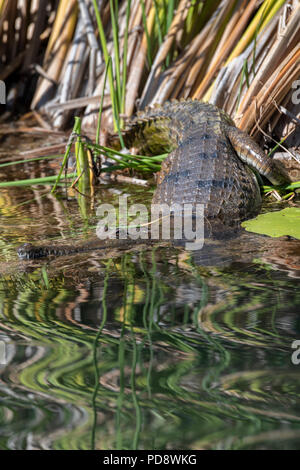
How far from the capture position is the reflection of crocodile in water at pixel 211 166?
352cm

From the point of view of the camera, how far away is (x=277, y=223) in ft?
10.7

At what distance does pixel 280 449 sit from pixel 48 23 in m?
6.34

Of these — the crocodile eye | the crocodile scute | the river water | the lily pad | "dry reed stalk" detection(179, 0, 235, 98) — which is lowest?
the river water

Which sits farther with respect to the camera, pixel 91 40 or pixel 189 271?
pixel 91 40

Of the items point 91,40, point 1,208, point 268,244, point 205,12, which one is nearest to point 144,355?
point 268,244

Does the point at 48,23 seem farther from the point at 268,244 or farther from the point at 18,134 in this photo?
the point at 268,244

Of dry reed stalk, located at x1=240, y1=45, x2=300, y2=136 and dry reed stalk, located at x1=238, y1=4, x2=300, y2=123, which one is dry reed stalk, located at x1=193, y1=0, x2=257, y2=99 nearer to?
dry reed stalk, located at x1=238, y1=4, x2=300, y2=123

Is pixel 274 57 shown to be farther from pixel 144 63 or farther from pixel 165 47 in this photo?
pixel 144 63

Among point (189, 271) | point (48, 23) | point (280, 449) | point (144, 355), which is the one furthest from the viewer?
point (48, 23)

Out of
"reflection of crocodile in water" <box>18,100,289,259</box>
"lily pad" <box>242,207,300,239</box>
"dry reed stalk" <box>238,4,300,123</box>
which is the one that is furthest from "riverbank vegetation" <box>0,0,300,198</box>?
"lily pad" <box>242,207,300,239</box>

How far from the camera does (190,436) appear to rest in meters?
1.47

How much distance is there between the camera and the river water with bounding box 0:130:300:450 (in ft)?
4.95

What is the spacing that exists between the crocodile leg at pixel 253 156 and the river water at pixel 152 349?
1084 mm

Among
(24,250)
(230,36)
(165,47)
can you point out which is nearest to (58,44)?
(165,47)
